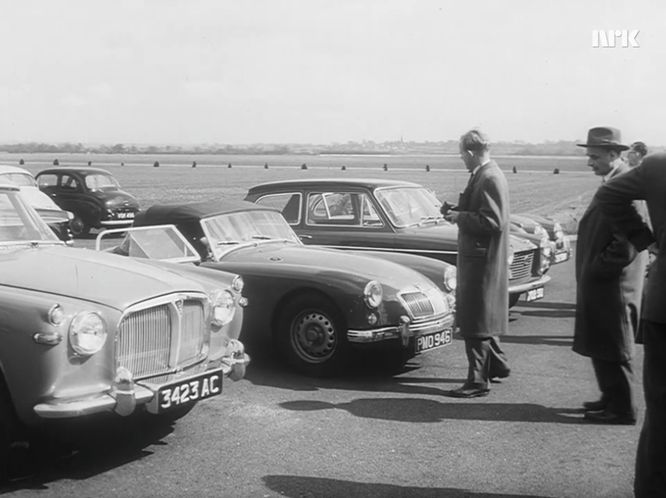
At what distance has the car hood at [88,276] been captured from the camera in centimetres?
524

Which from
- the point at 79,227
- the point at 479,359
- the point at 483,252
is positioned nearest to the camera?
the point at 483,252

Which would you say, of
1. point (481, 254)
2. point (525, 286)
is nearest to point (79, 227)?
point (525, 286)

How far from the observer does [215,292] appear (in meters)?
6.39

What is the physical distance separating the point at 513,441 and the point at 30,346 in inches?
124

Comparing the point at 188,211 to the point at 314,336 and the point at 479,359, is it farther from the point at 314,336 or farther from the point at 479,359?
the point at 479,359

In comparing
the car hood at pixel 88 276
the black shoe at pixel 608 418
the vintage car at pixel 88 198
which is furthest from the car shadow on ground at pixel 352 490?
the vintage car at pixel 88 198

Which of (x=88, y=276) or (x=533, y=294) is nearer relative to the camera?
(x=88, y=276)

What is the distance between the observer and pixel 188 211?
8.73 meters

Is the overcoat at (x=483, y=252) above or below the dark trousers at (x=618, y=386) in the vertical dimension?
above

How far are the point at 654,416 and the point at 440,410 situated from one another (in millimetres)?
2806

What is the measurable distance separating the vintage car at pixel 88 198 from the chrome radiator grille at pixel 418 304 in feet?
55.5

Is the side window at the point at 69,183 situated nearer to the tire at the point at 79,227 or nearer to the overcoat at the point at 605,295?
the tire at the point at 79,227

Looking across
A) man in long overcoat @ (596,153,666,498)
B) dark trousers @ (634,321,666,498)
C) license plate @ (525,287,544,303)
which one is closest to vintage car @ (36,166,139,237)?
license plate @ (525,287,544,303)

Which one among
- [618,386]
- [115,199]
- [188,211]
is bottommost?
[618,386]
